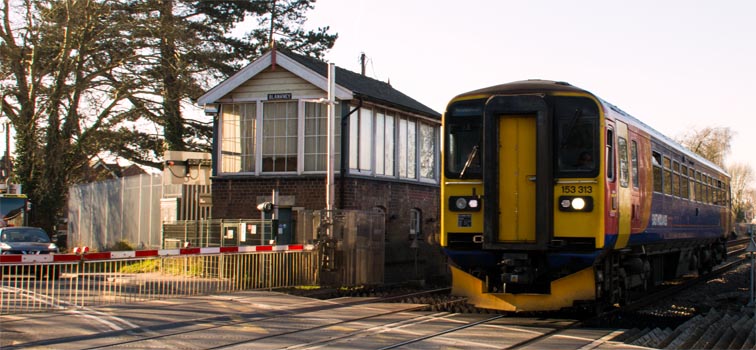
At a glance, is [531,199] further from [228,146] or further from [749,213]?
[749,213]

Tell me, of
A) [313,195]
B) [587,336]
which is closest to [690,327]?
[587,336]

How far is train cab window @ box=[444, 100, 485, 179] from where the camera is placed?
12734 mm

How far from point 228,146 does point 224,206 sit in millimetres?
1596

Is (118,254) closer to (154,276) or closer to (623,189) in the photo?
(154,276)

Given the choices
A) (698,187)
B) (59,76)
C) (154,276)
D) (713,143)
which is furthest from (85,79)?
(713,143)

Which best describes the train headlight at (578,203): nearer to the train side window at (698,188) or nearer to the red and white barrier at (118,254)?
the red and white barrier at (118,254)

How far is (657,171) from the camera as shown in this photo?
51.4ft

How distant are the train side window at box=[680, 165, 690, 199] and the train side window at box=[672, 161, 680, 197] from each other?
0.32 meters

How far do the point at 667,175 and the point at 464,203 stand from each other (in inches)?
225

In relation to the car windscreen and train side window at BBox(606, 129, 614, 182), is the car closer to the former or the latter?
the car windscreen

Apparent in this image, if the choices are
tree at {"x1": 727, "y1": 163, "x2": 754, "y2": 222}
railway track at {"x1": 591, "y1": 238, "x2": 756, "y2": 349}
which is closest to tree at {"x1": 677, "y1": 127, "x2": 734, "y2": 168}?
tree at {"x1": 727, "y1": 163, "x2": 754, "y2": 222}

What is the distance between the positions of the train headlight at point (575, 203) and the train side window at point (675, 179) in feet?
18.8

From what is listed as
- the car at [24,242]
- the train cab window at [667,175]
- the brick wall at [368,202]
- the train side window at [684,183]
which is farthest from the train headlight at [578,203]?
the car at [24,242]

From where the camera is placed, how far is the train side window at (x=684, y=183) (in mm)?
17938
